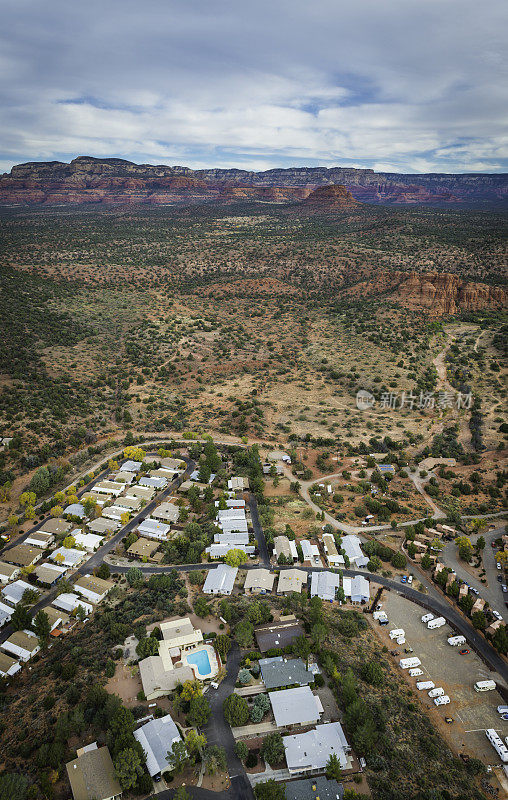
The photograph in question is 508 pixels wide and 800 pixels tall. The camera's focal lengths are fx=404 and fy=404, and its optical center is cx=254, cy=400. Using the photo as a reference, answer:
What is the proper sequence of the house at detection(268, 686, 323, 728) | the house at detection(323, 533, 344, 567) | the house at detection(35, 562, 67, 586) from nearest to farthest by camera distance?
the house at detection(268, 686, 323, 728)
the house at detection(35, 562, 67, 586)
the house at detection(323, 533, 344, 567)

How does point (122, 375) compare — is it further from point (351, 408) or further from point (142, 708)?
point (142, 708)

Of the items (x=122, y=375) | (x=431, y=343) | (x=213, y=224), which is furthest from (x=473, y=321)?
(x=213, y=224)

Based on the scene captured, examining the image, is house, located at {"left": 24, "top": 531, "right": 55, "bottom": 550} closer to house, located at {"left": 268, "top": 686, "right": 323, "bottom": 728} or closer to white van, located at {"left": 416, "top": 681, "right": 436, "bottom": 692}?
house, located at {"left": 268, "top": 686, "right": 323, "bottom": 728}

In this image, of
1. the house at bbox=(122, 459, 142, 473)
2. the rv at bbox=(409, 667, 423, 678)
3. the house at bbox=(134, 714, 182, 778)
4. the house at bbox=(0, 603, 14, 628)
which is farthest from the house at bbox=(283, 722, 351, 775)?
the house at bbox=(122, 459, 142, 473)

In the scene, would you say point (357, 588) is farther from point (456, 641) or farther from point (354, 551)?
point (456, 641)

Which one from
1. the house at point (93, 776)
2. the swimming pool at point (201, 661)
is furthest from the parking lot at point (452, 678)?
the house at point (93, 776)

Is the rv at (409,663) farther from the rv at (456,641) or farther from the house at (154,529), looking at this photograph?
the house at (154,529)
